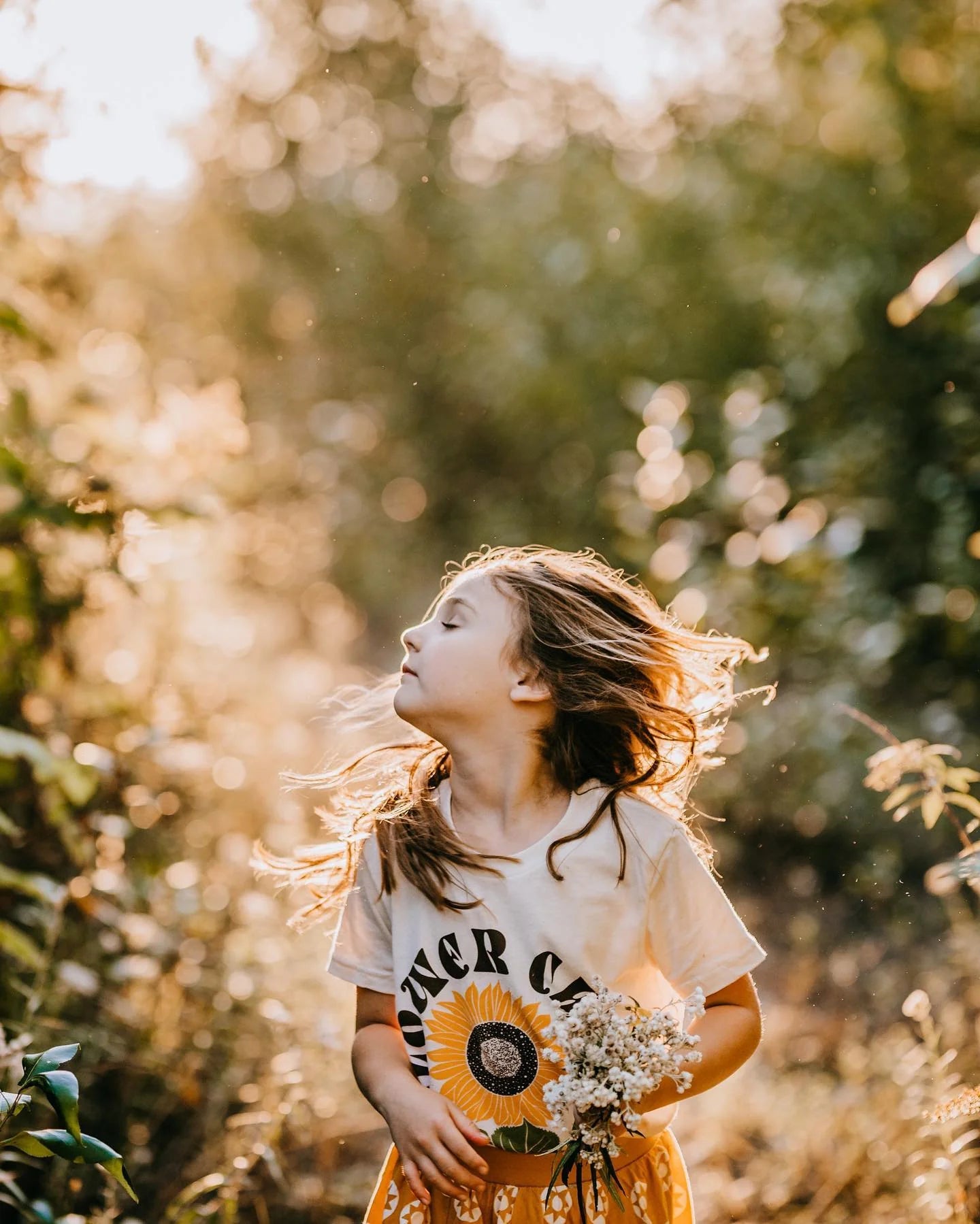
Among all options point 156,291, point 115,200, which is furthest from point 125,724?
point 156,291

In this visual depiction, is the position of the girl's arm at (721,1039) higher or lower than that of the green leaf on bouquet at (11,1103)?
lower

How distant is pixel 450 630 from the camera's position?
1781mm

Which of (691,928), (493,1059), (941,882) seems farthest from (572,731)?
(941,882)

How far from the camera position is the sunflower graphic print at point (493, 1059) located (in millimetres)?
1581

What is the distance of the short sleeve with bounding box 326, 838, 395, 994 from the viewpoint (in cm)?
173

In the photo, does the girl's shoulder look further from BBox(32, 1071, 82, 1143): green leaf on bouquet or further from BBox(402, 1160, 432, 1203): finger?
BBox(32, 1071, 82, 1143): green leaf on bouquet

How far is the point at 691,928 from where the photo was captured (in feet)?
5.22

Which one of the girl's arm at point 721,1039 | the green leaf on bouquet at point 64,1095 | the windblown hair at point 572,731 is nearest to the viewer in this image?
the green leaf on bouquet at point 64,1095

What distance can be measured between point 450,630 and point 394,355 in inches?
420

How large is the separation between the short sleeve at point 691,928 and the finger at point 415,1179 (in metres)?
0.42

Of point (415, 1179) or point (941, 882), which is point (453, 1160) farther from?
point (941, 882)

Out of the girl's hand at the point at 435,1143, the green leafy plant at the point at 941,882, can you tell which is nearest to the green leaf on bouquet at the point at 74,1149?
the girl's hand at the point at 435,1143

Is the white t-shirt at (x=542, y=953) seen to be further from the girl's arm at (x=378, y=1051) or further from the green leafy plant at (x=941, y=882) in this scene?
the green leafy plant at (x=941, y=882)

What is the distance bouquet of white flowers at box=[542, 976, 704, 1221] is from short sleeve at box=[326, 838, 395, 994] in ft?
1.41
